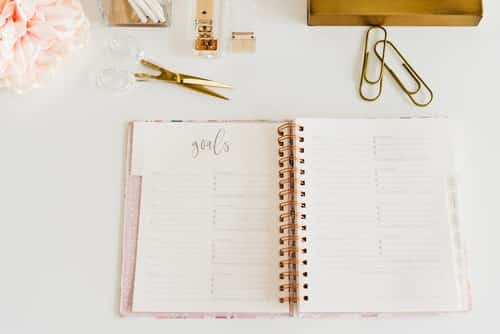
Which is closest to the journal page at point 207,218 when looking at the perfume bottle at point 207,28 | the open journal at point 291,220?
the open journal at point 291,220

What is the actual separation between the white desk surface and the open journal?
0.03m

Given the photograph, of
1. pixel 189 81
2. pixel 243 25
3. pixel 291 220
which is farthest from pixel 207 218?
pixel 243 25

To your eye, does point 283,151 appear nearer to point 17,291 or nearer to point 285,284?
point 285,284

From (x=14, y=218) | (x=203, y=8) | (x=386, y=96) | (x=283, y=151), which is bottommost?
(x=14, y=218)

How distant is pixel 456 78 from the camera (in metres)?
0.84

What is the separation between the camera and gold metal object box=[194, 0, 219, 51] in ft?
2.74

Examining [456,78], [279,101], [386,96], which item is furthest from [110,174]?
[456,78]

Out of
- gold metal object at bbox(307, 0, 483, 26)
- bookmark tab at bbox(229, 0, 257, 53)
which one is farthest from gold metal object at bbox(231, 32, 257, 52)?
gold metal object at bbox(307, 0, 483, 26)

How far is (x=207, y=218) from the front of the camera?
0.78 metres

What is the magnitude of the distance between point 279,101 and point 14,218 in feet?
1.56

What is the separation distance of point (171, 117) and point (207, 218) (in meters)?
0.18

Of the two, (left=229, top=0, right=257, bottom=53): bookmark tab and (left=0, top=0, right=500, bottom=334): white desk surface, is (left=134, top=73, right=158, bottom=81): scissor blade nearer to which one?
(left=0, top=0, right=500, bottom=334): white desk surface

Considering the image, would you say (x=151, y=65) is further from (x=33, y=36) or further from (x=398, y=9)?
(x=398, y=9)

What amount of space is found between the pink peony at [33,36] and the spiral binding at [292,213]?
0.38 m
